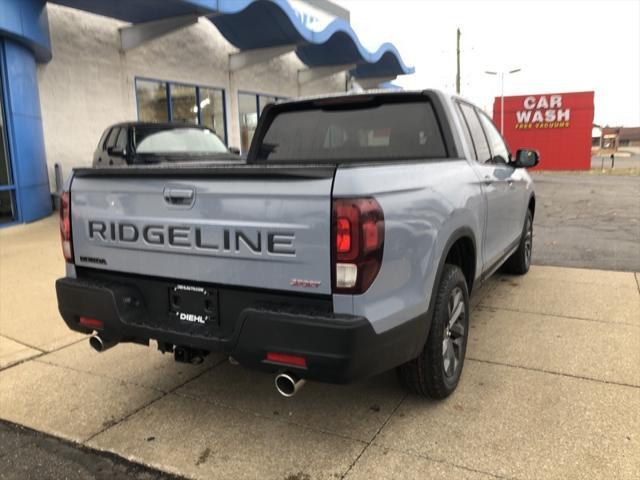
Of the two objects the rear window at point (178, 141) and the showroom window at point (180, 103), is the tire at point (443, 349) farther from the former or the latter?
the showroom window at point (180, 103)

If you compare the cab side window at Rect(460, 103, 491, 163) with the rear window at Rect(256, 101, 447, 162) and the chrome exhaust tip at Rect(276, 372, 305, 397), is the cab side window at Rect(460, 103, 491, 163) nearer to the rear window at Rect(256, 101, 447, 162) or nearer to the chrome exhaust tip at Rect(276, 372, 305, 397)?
the rear window at Rect(256, 101, 447, 162)

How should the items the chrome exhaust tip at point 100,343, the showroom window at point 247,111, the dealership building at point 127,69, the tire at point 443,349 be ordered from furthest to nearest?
the showroom window at point 247,111 → the dealership building at point 127,69 → the chrome exhaust tip at point 100,343 → the tire at point 443,349

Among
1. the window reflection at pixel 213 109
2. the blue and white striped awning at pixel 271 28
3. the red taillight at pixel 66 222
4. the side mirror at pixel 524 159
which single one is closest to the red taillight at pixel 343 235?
the red taillight at pixel 66 222

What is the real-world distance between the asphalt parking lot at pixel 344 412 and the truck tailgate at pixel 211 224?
3.08ft

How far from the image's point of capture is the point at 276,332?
8.45ft

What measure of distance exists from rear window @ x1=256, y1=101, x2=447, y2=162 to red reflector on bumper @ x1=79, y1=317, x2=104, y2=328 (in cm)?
184

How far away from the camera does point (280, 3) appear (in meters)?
14.7

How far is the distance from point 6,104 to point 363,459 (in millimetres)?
9743

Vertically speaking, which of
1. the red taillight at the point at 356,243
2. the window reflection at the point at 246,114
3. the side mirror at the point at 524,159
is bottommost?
the red taillight at the point at 356,243

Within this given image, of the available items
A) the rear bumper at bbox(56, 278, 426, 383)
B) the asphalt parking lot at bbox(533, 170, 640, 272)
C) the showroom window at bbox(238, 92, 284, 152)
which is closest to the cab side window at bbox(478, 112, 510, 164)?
the asphalt parking lot at bbox(533, 170, 640, 272)

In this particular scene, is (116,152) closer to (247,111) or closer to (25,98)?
(25,98)

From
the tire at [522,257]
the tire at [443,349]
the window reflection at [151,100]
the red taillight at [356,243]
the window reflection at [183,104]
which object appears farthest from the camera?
the window reflection at [183,104]

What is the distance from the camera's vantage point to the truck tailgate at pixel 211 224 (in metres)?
2.55

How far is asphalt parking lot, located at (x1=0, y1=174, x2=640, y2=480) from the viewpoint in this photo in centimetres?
280
